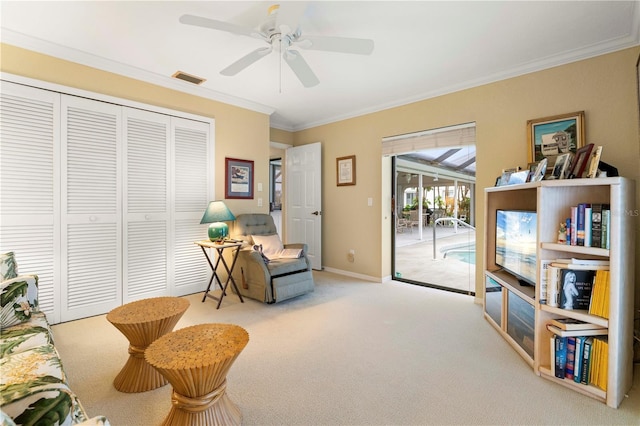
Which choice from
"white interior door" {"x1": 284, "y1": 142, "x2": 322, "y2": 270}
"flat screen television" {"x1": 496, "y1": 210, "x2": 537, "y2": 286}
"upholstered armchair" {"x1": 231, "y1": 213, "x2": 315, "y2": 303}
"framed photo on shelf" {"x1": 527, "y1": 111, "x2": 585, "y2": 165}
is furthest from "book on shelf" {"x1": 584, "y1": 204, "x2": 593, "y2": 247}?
"white interior door" {"x1": 284, "y1": 142, "x2": 322, "y2": 270}

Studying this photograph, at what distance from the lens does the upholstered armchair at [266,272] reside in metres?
3.29

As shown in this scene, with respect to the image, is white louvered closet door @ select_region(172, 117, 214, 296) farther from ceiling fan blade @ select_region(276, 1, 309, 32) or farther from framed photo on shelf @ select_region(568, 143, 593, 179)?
framed photo on shelf @ select_region(568, 143, 593, 179)

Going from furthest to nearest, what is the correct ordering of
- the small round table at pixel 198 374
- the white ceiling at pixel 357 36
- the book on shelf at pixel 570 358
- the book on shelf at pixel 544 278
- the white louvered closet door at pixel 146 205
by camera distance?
the white louvered closet door at pixel 146 205 → the white ceiling at pixel 357 36 → the book on shelf at pixel 544 278 → the book on shelf at pixel 570 358 → the small round table at pixel 198 374

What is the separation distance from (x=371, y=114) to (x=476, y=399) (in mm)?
3651

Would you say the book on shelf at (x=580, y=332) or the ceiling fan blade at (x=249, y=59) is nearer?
the book on shelf at (x=580, y=332)

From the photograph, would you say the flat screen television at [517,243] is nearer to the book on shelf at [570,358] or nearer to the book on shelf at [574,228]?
the book on shelf at [574,228]

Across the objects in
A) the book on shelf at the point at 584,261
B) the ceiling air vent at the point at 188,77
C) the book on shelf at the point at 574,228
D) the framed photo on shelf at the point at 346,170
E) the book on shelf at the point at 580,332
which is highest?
the ceiling air vent at the point at 188,77

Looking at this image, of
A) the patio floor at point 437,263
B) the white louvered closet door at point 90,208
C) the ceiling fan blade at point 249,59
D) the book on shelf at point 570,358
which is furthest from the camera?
the patio floor at point 437,263

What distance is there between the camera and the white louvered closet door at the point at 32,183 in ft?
8.43

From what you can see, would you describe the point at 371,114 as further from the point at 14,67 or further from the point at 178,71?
the point at 14,67

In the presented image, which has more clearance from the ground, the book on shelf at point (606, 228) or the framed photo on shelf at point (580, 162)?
the framed photo on shelf at point (580, 162)

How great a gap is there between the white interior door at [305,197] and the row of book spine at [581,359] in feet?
11.3

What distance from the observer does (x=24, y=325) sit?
5.92 ft

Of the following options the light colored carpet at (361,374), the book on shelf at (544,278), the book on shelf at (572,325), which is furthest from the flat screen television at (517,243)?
the light colored carpet at (361,374)
